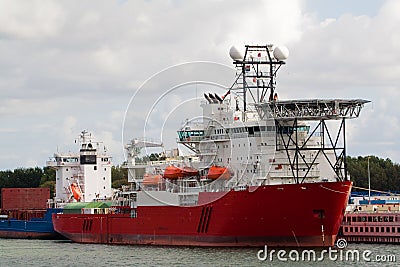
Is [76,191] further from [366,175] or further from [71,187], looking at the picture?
[366,175]

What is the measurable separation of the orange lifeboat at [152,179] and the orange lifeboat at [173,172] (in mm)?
1539

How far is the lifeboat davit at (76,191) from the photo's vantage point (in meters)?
85.2

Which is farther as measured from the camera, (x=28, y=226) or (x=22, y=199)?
(x=22, y=199)

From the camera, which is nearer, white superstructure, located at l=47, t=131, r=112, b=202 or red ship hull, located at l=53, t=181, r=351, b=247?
red ship hull, located at l=53, t=181, r=351, b=247

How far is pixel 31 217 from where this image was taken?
8744cm

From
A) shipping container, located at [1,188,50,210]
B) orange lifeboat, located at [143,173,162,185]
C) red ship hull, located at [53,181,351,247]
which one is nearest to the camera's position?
red ship hull, located at [53,181,351,247]

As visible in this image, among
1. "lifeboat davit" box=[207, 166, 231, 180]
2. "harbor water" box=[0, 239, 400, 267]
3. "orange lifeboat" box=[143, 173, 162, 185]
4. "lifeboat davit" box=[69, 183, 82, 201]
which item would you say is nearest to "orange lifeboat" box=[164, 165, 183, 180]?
"orange lifeboat" box=[143, 173, 162, 185]

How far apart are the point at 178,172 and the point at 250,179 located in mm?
6595

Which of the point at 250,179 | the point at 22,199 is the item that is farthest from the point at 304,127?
the point at 22,199

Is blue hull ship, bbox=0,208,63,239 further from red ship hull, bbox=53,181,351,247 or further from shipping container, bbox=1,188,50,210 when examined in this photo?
red ship hull, bbox=53,181,351,247

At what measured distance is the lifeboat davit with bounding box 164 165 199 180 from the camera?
66.3 meters

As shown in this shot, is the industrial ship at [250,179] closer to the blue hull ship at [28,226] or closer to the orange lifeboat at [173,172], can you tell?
the orange lifeboat at [173,172]

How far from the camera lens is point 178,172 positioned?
66812 mm

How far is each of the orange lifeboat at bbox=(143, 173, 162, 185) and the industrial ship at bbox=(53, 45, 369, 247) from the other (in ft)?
0.30
